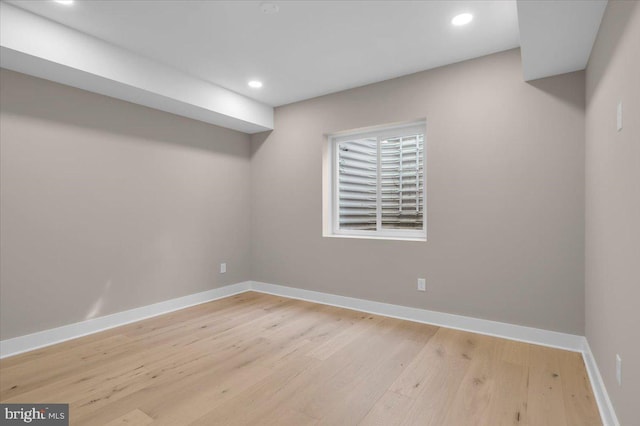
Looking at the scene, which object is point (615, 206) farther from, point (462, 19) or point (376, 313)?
point (376, 313)

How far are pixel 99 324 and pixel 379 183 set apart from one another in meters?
3.22

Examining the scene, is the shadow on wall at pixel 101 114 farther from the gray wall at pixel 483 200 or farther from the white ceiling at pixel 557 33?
the white ceiling at pixel 557 33

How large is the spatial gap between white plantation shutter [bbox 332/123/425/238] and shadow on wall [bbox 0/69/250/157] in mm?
1620

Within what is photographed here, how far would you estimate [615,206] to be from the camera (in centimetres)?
166

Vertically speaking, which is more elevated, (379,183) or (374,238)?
(379,183)

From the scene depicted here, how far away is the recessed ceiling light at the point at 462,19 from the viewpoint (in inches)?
92.5

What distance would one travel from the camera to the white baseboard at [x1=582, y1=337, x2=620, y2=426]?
1660mm

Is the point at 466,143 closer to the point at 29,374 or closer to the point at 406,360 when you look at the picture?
the point at 406,360

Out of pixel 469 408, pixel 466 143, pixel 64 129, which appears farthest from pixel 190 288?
pixel 466 143

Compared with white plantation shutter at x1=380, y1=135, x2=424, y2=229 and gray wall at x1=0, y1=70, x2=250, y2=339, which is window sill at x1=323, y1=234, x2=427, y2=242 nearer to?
white plantation shutter at x1=380, y1=135, x2=424, y2=229

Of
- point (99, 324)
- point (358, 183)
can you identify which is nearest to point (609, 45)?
point (358, 183)

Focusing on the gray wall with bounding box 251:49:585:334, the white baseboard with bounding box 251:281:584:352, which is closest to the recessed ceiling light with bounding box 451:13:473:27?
the gray wall with bounding box 251:49:585:334

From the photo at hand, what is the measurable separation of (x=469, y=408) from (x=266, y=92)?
359 centimetres

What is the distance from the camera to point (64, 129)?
9.39 feet
